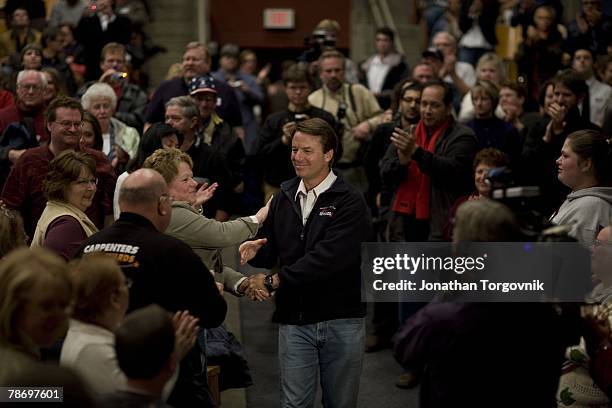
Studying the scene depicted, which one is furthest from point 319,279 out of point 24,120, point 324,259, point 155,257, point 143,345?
point 24,120

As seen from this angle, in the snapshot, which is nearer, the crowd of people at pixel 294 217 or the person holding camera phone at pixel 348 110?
the crowd of people at pixel 294 217

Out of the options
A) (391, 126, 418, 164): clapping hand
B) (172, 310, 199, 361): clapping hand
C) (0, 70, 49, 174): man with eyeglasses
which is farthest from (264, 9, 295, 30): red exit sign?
(172, 310, 199, 361): clapping hand

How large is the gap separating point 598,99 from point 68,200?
5.17 meters

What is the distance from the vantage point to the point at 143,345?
10.6 feet

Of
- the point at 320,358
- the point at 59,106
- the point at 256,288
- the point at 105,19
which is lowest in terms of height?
the point at 320,358

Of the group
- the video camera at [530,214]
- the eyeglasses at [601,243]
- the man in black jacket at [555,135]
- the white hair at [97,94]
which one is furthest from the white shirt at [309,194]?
the white hair at [97,94]

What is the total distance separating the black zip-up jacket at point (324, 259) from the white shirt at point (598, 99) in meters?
4.05

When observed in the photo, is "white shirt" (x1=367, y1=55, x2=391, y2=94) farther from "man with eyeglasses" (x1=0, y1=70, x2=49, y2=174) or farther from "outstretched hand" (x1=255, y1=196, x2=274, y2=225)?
"outstretched hand" (x1=255, y1=196, x2=274, y2=225)

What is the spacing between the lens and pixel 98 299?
357 cm

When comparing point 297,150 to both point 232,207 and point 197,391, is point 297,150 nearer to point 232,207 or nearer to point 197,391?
point 197,391

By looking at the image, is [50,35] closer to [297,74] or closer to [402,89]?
[297,74]

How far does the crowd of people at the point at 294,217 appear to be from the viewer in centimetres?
352

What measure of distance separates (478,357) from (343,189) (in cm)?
161

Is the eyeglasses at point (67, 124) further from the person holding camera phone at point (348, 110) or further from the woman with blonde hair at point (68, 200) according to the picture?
the person holding camera phone at point (348, 110)
